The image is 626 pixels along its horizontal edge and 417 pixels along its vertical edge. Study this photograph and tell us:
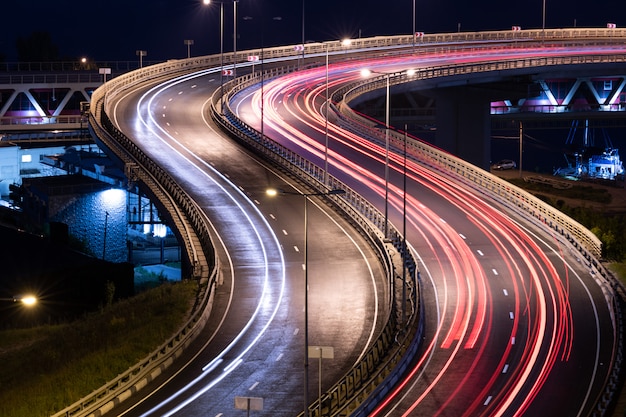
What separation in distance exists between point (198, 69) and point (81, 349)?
80175 millimetres

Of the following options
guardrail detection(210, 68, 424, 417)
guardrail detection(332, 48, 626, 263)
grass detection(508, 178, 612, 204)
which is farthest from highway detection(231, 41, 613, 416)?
grass detection(508, 178, 612, 204)

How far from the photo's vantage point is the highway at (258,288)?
142 feet

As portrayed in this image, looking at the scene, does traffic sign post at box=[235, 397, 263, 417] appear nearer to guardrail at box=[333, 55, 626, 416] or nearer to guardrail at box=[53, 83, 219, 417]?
guardrail at box=[53, 83, 219, 417]

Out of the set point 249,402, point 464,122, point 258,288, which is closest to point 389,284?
point 258,288

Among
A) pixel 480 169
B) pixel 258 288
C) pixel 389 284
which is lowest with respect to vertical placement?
pixel 258 288

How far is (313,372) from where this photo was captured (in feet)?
148

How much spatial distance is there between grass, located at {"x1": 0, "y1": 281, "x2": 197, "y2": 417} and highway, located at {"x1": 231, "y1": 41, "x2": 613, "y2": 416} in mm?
11792

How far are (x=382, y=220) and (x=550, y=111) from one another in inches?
2652

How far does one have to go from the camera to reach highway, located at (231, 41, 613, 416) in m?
42.9

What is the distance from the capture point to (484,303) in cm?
5528

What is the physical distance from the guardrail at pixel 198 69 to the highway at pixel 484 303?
238cm

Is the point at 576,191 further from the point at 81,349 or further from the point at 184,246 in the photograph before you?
the point at 81,349

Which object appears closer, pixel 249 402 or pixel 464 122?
pixel 249 402

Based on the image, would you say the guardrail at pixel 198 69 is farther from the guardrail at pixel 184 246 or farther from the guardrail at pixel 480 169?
the guardrail at pixel 480 169
